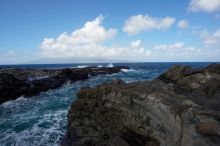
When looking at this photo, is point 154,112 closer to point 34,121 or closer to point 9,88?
point 34,121

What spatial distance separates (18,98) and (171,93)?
27442mm

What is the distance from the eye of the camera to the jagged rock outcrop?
10438 millimetres

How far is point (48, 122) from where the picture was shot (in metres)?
22.1

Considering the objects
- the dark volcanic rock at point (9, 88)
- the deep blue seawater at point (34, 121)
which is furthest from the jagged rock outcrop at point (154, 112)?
the dark volcanic rock at point (9, 88)

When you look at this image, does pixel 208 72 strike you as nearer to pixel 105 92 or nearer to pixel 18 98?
pixel 105 92

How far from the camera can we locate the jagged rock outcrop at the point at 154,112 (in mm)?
10438

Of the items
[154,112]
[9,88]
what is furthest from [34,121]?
[9,88]

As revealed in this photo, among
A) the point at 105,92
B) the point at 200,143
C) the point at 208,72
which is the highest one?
the point at 208,72

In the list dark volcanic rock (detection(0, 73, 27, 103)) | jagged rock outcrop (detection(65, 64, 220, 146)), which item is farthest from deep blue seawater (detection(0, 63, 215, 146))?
jagged rock outcrop (detection(65, 64, 220, 146))

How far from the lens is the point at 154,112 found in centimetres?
1171

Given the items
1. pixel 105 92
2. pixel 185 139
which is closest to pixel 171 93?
pixel 185 139

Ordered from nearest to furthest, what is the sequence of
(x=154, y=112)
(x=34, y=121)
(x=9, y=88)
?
(x=154, y=112)
(x=34, y=121)
(x=9, y=88)

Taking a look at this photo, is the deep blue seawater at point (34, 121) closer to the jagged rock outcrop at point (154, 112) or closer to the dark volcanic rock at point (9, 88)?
the dark volcanic rock at point (9, 88)

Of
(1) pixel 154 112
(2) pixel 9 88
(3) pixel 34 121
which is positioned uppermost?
(1) pixel 154 112
